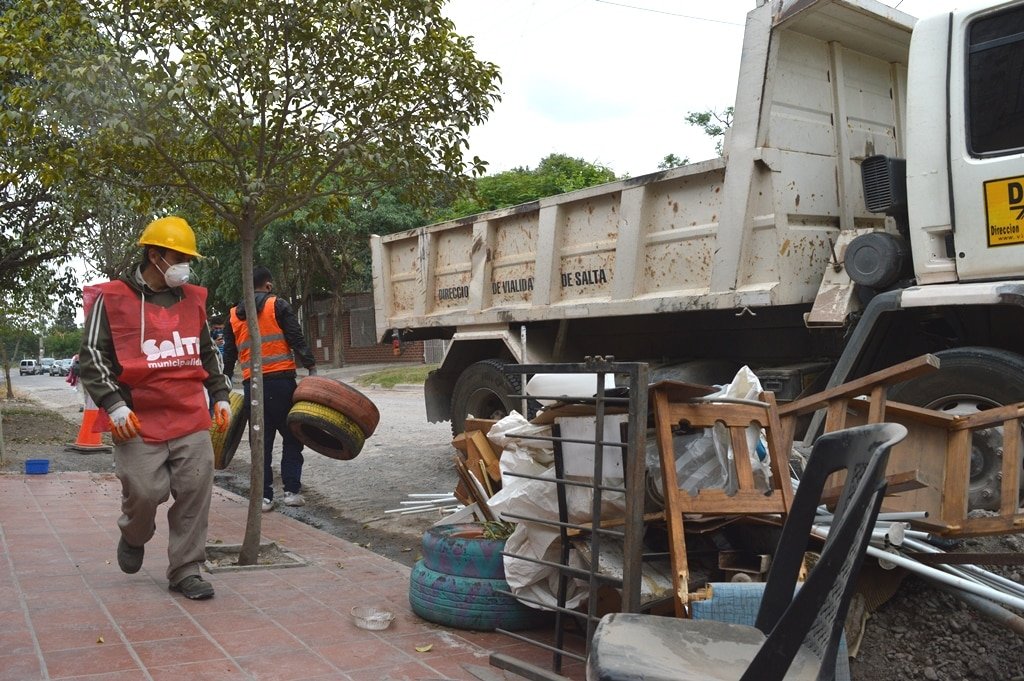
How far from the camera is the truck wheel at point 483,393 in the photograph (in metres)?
7.89

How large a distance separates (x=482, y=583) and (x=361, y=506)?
381 centimetres

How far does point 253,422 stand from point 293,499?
2.14 metres

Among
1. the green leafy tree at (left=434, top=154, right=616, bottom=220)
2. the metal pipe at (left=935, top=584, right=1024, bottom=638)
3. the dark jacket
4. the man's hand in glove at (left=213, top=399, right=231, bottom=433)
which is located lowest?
the metal pipe at (left=935, top=584, right=1024, bottom=638)

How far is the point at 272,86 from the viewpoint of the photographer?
17.4 ft

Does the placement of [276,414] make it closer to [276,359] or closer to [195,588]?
[276,359]

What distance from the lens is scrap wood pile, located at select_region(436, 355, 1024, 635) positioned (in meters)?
3.48

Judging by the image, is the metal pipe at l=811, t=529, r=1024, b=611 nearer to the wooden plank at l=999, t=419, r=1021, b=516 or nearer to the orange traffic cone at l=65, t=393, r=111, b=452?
the wooden plank at l=999, t=419, r=1021, b=516

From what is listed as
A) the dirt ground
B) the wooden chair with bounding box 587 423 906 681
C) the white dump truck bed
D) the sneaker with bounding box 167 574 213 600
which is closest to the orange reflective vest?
the white dump truck bed

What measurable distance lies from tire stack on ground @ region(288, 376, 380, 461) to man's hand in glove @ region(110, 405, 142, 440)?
237cm

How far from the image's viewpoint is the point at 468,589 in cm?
408

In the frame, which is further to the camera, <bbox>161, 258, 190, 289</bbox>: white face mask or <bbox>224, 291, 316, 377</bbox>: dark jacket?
<bbox>224, 291, 316, 377</bbox>: dark jacket

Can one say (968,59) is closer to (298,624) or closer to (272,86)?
(272,86)

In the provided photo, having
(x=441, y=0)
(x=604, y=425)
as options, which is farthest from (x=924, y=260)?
(x=441, y=0)

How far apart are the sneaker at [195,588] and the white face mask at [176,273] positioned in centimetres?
141
